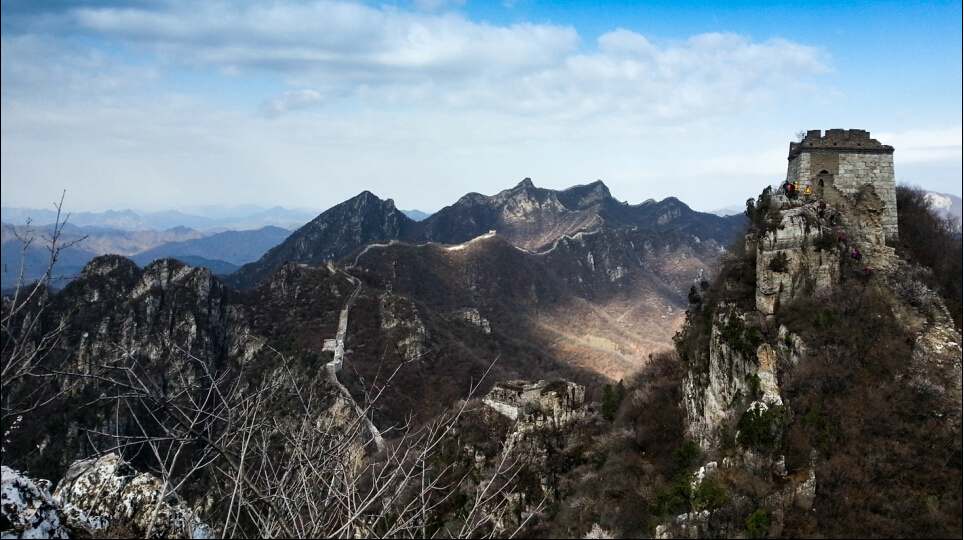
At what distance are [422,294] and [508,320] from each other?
59.1 ft

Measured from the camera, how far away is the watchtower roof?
77.2 feet

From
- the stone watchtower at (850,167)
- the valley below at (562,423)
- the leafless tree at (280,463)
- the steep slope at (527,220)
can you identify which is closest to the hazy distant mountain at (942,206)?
the stone watchtower at (850,167)

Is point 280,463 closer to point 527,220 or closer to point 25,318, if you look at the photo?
point 25,318

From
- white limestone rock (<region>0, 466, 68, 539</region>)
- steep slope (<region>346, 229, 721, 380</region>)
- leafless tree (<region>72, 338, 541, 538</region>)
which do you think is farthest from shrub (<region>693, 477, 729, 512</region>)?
steep slope (<region>346, 229, 721, 380</region>)

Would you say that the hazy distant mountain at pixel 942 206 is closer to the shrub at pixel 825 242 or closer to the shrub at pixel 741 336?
the shrub at pixel 825 242

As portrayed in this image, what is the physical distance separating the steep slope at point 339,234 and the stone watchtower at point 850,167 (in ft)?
467

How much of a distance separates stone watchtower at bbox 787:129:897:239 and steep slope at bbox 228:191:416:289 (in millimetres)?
142311

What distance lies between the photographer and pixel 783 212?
902 inches

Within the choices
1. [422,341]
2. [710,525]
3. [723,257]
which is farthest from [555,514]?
[422,341]

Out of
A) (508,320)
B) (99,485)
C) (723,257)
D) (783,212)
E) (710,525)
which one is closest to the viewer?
(99,485)

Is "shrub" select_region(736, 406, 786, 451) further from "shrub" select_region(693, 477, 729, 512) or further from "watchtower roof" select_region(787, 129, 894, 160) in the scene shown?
"watchtower roof" select_region(787, 129, 894, 160)

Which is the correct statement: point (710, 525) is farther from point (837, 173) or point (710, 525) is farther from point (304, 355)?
point (304, 355)

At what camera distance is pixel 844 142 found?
23.7 meters

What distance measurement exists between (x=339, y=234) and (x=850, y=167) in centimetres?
15637
